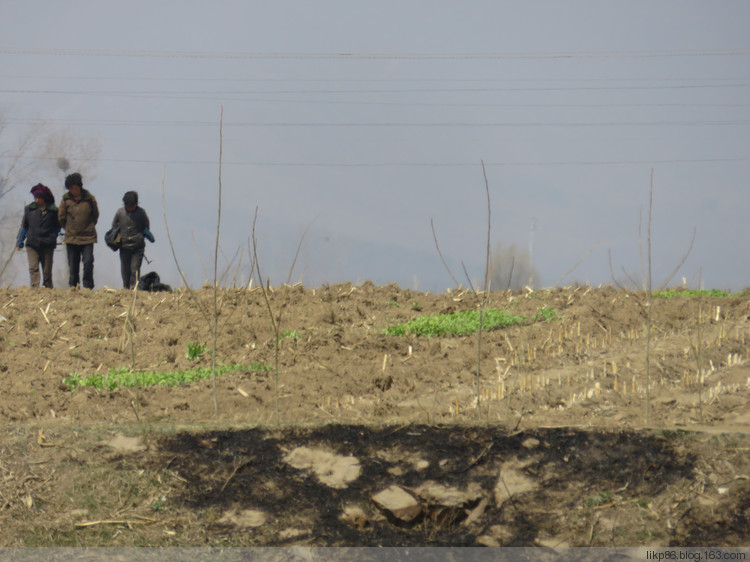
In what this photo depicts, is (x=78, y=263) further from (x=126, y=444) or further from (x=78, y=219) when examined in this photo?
(x=126, y=444)

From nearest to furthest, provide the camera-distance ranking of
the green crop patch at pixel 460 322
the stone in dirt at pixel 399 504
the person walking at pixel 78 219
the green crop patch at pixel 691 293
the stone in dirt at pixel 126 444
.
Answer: the stone in dirt at pixel 399 504, the stone in dirt at pixel 126 444, the green crop patch at pixel 460 322, the green crop patch at pixel 691 293, the person walking at pixel 78 219

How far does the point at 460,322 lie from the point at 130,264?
6421mm

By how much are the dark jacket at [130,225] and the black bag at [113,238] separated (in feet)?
0.21

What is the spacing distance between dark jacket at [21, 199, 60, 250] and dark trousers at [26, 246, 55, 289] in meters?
0.13

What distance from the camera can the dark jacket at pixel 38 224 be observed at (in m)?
13.4

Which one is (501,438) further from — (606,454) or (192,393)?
(192,393)

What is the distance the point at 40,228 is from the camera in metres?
13.4

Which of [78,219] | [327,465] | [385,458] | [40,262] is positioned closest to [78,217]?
[78,219]

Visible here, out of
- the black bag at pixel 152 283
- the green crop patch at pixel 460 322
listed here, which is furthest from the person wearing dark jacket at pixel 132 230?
the green crop patch at pixel 460 322

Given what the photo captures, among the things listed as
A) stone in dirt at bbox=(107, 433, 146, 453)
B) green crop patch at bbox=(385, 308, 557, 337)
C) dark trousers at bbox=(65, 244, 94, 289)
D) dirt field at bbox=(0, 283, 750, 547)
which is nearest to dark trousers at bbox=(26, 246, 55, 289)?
dark trousers at bbox=(65, 244, 94, 289)

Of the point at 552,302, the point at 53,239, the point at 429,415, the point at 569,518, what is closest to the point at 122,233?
the point at 53,239

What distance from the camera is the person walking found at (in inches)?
515

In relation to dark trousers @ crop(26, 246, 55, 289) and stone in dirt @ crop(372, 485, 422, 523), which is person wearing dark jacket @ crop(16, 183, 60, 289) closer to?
dark trousers @ crop(26, 246, 55, 289)

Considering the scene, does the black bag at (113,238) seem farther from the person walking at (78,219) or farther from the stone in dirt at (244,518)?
the stone in dirt at (244,518)
